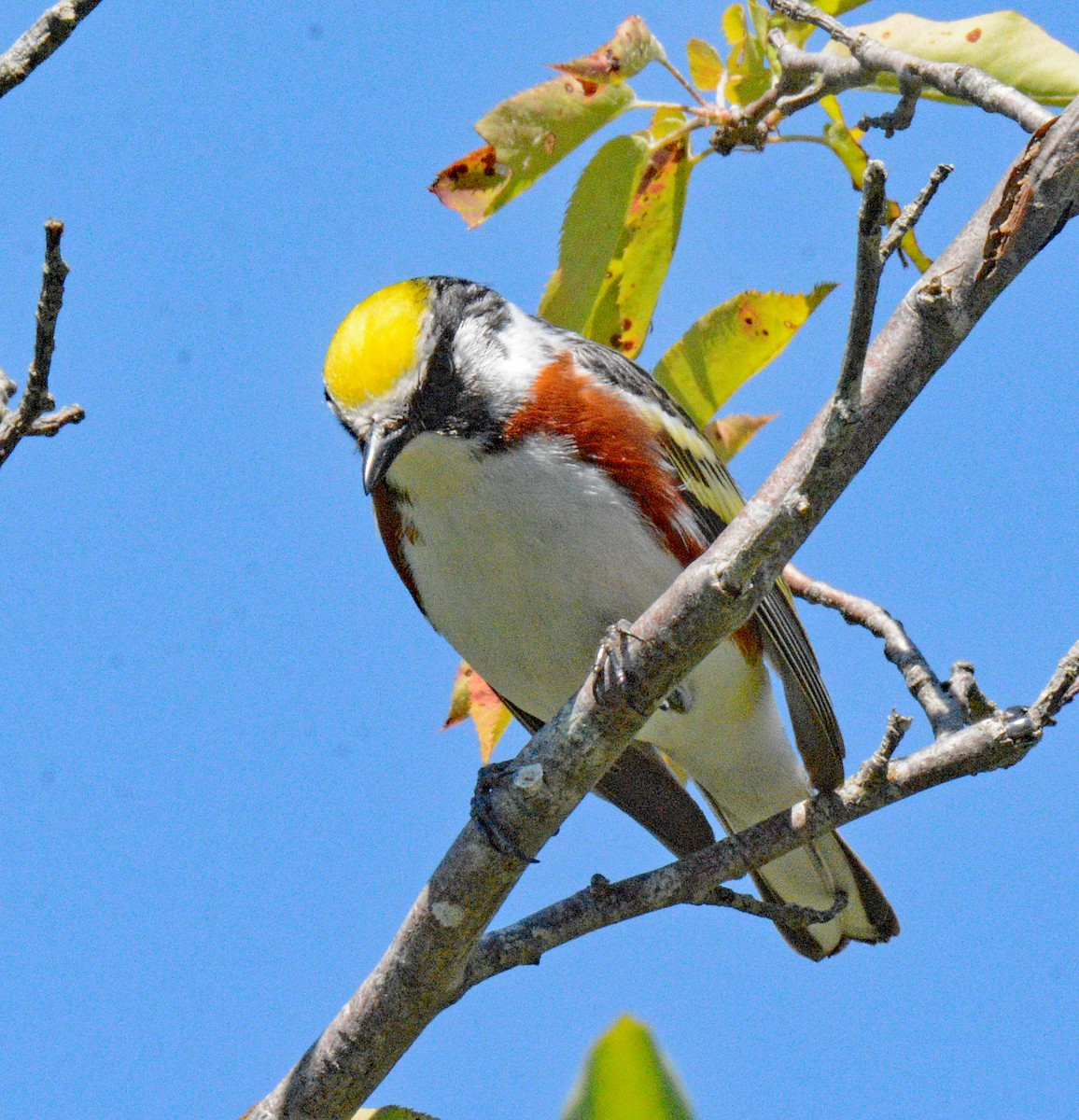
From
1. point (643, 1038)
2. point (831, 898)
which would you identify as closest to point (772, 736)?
point (831, 898)

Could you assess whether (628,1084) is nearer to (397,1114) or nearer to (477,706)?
(397,1114)

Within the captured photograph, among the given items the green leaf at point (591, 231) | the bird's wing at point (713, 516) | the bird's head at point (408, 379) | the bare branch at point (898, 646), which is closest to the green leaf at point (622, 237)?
the green leaf at point (591, 231)

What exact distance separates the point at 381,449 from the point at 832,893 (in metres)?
2.32

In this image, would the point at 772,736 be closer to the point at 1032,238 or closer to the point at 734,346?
the point at 734,346

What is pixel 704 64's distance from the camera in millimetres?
4324

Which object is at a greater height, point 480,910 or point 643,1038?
point 480,910

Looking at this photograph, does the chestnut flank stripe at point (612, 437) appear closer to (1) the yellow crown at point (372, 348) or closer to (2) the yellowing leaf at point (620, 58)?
(1) the yellow crown at point (372, 348)

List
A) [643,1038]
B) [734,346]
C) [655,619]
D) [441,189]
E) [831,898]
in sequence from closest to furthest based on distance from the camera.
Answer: [643,1038]
[655,619]
[441,189]
[734,346]
[831,898]

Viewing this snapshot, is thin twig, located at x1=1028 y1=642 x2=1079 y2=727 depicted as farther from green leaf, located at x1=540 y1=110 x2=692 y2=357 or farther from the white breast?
green leaf, located at x1=540 y1=110 x2=692 y2=357

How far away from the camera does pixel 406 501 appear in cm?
418

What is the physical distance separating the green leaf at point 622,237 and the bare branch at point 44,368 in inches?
59.5

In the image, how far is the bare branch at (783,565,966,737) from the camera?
359cm

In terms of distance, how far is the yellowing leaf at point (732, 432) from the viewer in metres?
4.56

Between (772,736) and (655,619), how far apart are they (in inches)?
76.0
